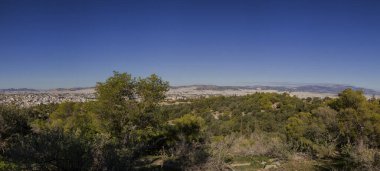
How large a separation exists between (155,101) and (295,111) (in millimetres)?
24253

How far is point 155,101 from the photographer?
61.7 feet

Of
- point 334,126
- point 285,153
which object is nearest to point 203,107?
point 334,126

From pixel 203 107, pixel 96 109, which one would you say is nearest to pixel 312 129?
pixel 96 109

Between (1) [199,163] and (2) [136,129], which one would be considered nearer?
(1) [199,163]

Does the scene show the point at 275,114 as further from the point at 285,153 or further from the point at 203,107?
the point at 285,153

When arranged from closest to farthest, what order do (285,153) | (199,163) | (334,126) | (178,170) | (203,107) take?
(199,163) → (178,170) → (285,153) → (334,126) → (203,107)

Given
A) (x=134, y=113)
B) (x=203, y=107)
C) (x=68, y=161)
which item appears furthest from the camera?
(x=203, y=107)

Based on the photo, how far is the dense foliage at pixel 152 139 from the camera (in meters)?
8.46

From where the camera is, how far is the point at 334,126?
64.0 feet

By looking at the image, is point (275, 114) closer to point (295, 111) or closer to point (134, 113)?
point (295, 111)

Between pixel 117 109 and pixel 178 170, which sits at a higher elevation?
pixel 117 109

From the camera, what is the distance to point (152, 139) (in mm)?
21500

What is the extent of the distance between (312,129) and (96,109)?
13.7 m

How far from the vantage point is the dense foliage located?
8.46m
